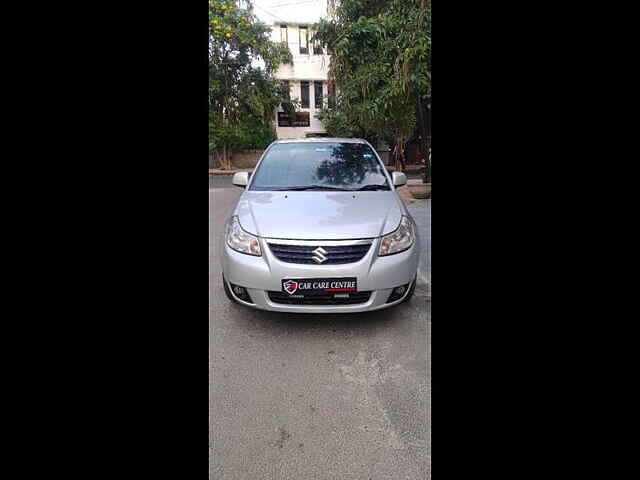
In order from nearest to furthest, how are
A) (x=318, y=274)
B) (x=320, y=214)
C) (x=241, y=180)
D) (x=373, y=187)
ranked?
(x=318, y=274) → (x=320, y=214) → (x=373, y=187) → (x=241, y=180)

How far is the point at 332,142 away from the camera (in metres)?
4.59

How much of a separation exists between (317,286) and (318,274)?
0.09 m

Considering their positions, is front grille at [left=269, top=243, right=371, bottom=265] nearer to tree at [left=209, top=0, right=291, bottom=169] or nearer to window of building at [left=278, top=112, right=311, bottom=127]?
tree at [left=209, top=0, right=291, bottom=169]

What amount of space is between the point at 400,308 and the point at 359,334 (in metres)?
0.62

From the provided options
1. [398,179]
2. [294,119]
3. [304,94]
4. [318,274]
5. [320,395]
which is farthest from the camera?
[304,94]

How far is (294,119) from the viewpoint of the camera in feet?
81.1

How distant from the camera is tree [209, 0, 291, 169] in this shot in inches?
747

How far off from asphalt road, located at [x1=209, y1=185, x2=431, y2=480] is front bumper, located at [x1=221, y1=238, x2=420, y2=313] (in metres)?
0.27

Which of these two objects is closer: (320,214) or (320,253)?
(320,253)

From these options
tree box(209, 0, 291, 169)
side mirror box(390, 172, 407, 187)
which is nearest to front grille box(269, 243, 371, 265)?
side mirror box(390, 172, 407, 187)

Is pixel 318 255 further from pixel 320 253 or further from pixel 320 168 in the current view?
pixel 320 168

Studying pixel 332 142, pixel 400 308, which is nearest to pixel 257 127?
pixel 332 142

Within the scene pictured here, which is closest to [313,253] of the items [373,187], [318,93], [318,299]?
[318,299]
